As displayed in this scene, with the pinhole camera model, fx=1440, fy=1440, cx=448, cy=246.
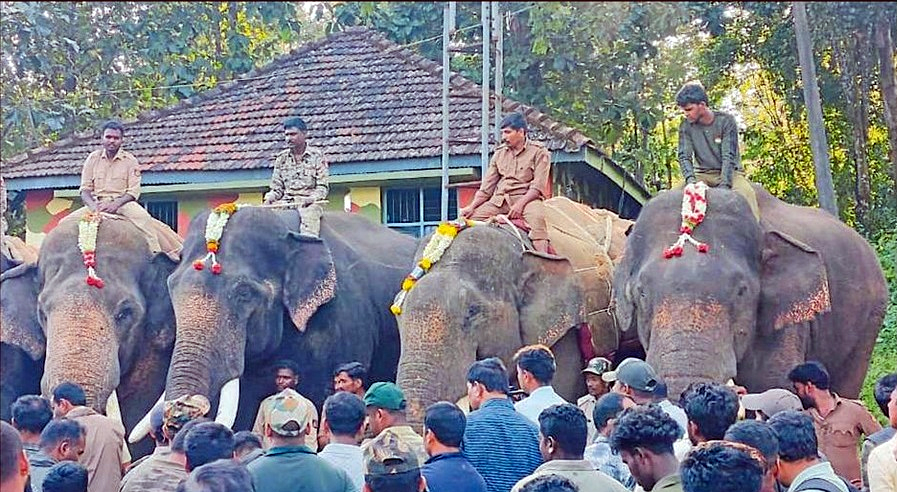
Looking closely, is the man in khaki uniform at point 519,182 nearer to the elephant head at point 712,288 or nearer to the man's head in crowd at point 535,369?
the elephant head at point 712,288

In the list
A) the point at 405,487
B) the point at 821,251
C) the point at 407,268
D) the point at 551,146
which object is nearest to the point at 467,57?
the point at 551,146

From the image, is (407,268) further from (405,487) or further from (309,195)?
(405,487)

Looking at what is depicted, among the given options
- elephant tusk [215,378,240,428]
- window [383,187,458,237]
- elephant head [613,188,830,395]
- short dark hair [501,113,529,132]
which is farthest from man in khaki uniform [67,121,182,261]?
window [383,187,458,237]

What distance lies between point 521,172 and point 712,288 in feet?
7.46

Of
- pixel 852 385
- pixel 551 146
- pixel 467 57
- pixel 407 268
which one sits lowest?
pixel 852 385

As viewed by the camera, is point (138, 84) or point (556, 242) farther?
point (138, 84)

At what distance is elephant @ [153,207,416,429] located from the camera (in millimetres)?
10141

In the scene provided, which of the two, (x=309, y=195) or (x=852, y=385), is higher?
(x=309, y=195)

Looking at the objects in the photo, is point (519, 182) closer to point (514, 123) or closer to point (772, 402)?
point (514, 123)

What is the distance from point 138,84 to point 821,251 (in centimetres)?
1244

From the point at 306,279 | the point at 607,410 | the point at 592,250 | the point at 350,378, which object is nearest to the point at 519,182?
the point at 592,250

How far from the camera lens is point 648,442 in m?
4.79

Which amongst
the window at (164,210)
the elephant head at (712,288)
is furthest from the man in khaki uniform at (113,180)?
the window at (164,210)

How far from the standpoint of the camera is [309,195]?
1168 cm
